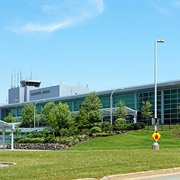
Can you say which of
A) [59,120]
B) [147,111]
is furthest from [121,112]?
[59,120]

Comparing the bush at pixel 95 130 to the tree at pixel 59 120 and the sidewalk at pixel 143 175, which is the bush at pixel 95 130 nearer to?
the tree at pixel 59 120

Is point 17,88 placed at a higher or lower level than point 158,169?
higher

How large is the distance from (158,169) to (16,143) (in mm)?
50643

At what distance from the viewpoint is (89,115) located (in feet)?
210

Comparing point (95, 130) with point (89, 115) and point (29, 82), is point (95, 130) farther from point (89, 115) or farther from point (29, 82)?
point (29, 82)

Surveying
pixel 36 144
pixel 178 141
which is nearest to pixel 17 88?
pixel 36 144

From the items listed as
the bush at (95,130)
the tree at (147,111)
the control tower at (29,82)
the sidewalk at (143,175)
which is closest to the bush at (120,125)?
the bush at (95,130)

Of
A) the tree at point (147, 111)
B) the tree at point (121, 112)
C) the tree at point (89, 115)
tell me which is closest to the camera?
the tree at point (89, 115)

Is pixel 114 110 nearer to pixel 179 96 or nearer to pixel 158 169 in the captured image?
pixel 179 96

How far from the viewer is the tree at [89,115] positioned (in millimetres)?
63094

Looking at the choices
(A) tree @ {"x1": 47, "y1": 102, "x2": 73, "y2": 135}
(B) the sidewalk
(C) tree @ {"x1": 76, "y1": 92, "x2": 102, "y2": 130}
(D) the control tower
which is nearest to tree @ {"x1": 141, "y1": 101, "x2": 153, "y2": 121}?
(C) tree @ {"x1": 76, "y1": 92, "x2": 102, "y2": 130}

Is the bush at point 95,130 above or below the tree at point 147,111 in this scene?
below

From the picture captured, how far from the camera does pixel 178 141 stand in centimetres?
4494

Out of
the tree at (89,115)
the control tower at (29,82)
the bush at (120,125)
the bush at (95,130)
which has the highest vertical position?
the control tower at (29,82)
